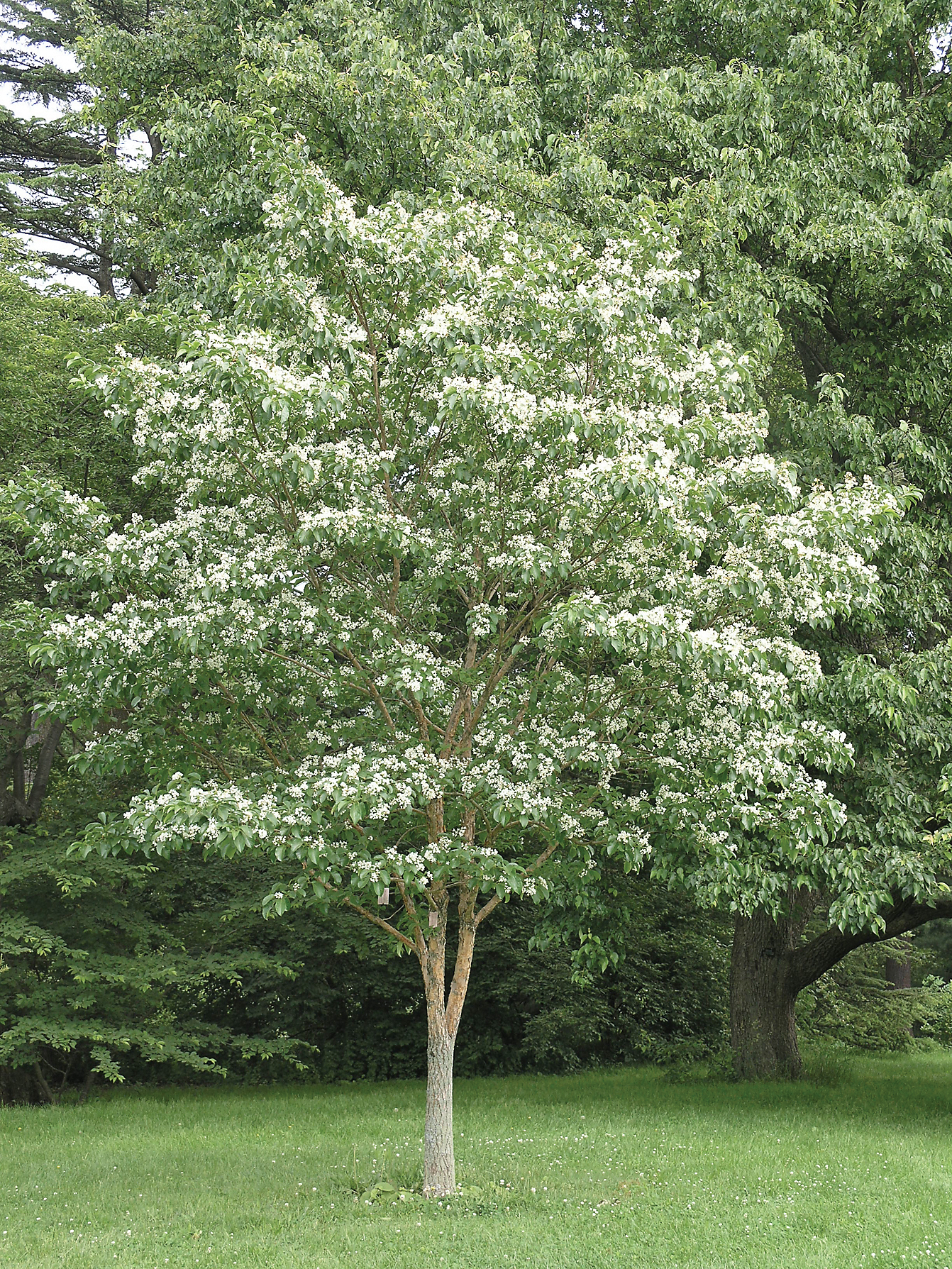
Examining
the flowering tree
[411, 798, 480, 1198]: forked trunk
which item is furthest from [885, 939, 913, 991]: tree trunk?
[411, 798, 480, 1198]: forked trunk

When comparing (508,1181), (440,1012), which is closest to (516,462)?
(440,1012)

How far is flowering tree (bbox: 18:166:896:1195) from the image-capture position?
6.79 metres

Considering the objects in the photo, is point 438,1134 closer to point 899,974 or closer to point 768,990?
point 768,990

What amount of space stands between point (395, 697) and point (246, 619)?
2551 millimetres

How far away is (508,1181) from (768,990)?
271 inches

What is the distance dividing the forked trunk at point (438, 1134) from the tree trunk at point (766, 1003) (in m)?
7.34

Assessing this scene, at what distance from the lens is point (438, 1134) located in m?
8.23

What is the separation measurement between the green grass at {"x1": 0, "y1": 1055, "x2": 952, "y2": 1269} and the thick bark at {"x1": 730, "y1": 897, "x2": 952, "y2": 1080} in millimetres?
625

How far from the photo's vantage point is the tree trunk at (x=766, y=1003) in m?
14.5

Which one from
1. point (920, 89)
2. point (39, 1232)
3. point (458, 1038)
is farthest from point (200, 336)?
point (458, 1038)

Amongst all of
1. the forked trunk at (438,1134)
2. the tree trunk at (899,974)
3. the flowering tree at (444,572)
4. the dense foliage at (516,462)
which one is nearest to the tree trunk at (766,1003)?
the dense foliage at (516,462)

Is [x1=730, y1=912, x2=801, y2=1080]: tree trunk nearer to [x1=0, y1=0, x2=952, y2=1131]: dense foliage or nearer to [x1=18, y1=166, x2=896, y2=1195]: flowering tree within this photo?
[x1=0, y1=0, x2=952, y2=1131]: dense foliage

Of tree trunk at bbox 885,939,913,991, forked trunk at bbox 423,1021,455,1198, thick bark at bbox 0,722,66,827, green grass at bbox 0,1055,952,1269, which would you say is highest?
thick bark at bbox 0,722,66,827

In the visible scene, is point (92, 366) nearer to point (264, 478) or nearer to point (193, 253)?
point (264, 478)
